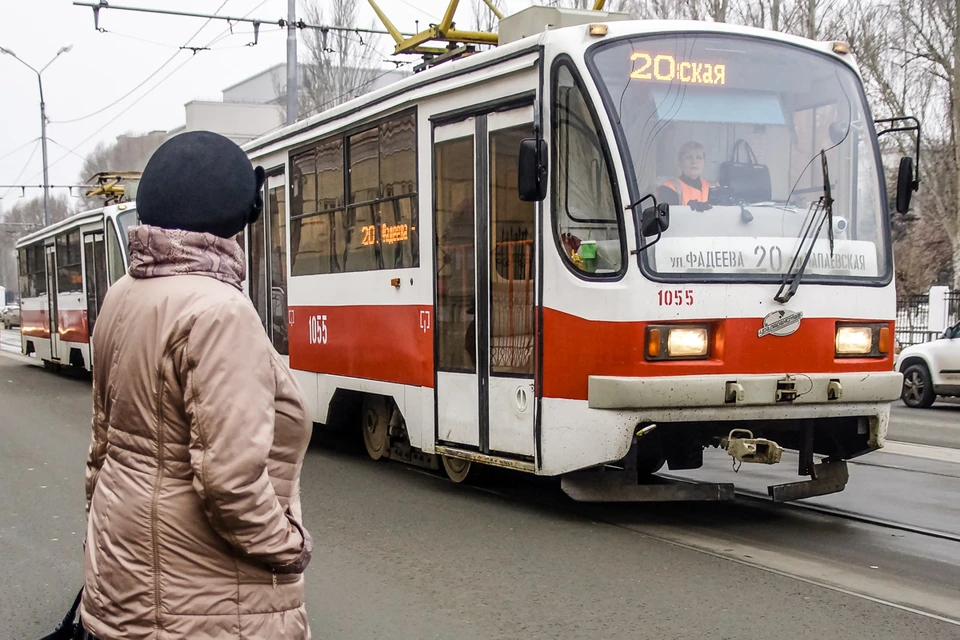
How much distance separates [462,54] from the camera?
30.3 feet

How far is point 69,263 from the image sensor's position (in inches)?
825

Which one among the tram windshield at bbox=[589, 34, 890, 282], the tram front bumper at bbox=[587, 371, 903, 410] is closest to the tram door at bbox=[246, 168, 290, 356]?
the tram windshield at bbox=[589, 34, 890, 282]

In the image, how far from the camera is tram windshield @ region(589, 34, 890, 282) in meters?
6.67

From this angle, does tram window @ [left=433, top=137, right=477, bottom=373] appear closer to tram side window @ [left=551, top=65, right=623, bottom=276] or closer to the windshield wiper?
tram side window @ [left=551, top=65, right=623, bottom=276]

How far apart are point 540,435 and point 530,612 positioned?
1829 millimetres

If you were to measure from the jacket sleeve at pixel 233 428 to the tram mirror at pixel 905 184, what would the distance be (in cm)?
629

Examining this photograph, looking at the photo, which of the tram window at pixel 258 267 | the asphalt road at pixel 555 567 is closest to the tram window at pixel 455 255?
the asphalt road at pixel 555 567

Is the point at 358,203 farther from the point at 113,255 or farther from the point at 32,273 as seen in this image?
the point at 32,273

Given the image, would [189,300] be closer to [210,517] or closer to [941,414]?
[210,517]

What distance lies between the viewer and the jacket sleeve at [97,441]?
2.58 m

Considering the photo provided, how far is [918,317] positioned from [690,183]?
944 inches

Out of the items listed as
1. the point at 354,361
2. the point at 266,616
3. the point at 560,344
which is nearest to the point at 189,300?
the point at 266,616

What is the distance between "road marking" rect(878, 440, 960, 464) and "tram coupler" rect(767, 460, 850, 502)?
9.79 ft

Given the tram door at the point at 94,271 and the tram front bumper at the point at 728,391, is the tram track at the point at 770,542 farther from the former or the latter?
the tram door at the point at 94,271
